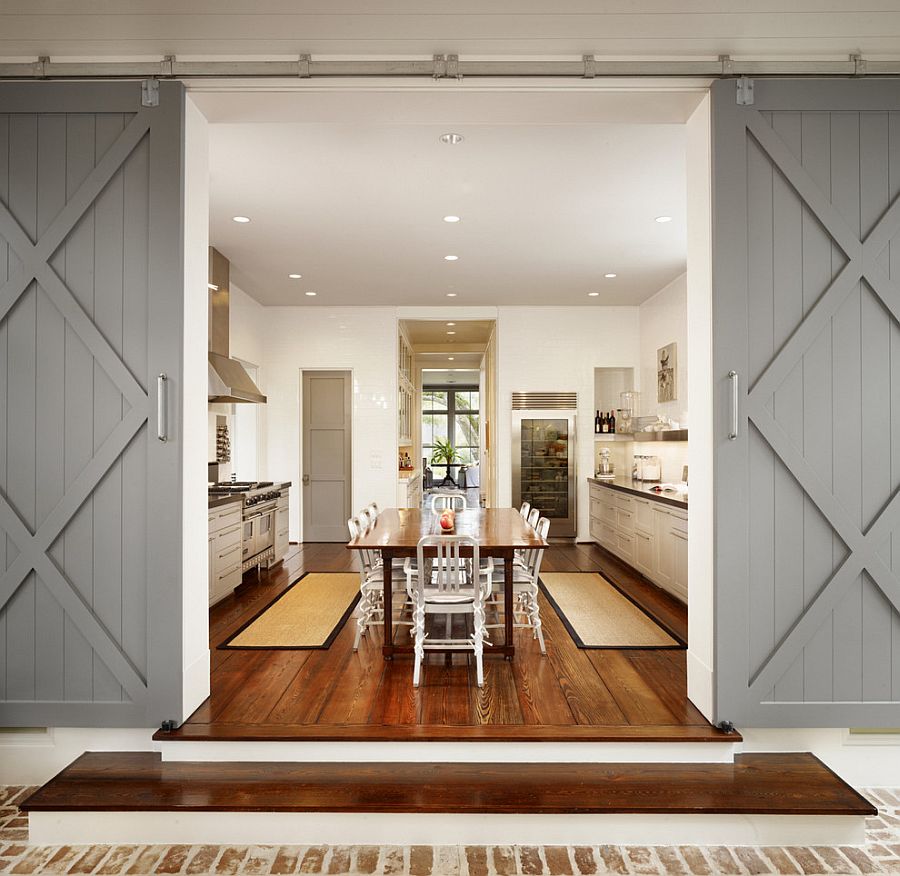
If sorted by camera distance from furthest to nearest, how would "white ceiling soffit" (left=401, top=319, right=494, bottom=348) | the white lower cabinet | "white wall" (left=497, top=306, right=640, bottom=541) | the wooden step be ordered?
1. "white ceiling soffit" (left=401, top=319, right=494, bottom=348)
2. "white wall" (left=497, top=306, right=640, bottom=541)
3. the white lower cabinet
4. the wooden step

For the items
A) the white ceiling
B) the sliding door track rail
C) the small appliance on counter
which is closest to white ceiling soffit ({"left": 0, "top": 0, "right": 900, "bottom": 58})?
the sliding door track rail

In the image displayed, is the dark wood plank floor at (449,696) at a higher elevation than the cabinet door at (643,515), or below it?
below

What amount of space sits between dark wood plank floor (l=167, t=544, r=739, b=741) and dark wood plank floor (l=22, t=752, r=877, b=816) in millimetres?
129

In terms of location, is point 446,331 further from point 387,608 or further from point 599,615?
point 387,608

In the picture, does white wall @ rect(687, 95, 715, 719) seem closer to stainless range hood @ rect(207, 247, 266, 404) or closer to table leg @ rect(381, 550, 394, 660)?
table leg @ rect(381, 550, 394, 660)

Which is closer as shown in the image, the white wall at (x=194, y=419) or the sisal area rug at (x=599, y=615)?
the white wall at (x=194, y=419)

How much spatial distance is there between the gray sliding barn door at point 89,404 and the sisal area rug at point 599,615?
105 inches

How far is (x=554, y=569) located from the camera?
6.47 m

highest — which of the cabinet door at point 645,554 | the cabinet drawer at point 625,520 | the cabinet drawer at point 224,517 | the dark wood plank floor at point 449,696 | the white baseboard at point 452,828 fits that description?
the cabinet drawer at point 224,517

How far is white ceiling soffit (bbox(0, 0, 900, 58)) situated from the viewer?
8.12 feet

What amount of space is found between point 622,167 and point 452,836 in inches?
156

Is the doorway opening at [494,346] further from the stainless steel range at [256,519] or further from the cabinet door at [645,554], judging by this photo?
the stainless steel range at [256,519]

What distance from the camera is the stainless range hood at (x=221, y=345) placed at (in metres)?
5.41

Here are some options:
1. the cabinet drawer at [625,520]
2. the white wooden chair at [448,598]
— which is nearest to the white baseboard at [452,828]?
the white wooden chair at [448,598]
